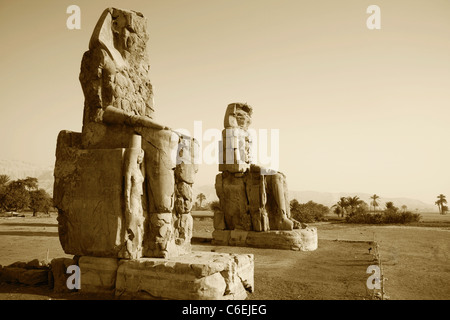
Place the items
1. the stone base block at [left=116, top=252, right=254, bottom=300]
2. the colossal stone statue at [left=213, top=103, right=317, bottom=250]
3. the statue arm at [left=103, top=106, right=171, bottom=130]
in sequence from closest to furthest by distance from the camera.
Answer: the stone base block at [left=116, top=252, right=254, bottom=300], the statue arm at [left=103, top=106, right=171, bottom=130], the colossal stone statue at [left=213, top=103, right=317, bottom=250]

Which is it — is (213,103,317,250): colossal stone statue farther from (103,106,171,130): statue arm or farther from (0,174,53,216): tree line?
(0,174,53,216): tree line

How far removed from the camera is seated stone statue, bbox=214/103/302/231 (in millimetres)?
8789

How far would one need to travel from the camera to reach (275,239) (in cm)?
838

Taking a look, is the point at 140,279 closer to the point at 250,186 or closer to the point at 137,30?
the point at 137,30

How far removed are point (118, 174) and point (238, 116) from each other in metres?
6.20

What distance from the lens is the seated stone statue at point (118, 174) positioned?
4.09 m

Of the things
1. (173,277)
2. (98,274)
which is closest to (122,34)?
(98,274)

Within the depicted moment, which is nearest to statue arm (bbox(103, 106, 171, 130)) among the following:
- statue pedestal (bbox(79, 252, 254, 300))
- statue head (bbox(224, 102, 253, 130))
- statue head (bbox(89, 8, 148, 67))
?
statue head (bbox(89, 8, 148, 67))

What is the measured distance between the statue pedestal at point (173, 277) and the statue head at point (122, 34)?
2.76 metres

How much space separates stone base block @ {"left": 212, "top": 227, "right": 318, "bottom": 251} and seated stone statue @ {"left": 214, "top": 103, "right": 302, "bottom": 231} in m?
0.22

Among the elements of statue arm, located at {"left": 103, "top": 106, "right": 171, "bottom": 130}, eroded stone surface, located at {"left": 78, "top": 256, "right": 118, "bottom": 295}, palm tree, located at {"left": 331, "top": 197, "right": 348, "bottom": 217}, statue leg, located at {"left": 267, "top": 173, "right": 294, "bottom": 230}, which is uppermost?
statue arm, located at {"left": 103, "top": 106, "right": 171, "bottom": 130}

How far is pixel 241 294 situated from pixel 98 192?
218cm

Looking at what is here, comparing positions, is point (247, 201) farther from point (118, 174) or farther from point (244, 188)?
point (118, 174)

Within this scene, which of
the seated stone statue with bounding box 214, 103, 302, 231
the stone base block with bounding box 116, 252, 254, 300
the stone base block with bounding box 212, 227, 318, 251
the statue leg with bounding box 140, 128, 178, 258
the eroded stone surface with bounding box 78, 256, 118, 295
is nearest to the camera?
the stone base block with bounding box 116, 252, 254, 300
